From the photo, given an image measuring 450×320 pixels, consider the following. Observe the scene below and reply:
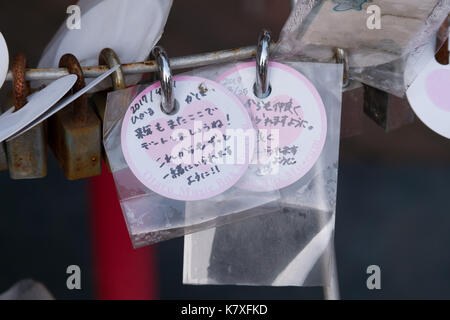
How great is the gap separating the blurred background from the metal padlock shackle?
1043 mm

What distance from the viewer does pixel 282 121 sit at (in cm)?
52

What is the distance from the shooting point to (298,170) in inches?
20.9

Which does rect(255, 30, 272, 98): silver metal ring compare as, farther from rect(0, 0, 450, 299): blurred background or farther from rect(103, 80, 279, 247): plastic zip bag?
rect(0, 0, 450, 299): blurred background

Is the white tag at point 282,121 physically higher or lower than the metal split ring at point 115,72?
lower

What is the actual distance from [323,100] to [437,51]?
0.13 metres

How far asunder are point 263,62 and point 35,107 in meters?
0.20

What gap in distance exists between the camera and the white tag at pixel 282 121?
52cm

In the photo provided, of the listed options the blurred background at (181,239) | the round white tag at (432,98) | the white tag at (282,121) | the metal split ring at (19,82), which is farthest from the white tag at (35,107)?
the blurred background at (181,239)

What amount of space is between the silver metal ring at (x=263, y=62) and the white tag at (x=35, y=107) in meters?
0.16

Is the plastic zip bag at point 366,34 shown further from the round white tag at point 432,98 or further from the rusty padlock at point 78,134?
the rusty padlock at point 78,134

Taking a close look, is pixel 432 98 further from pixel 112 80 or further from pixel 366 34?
pixel 112 80

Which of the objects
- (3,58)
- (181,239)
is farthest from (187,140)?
(181,239)
